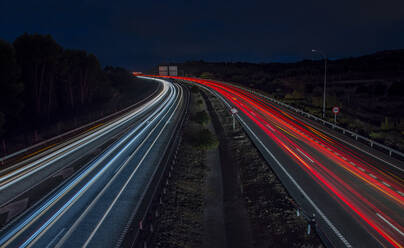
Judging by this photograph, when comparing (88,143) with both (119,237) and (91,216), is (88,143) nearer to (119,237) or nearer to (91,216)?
(91,216)

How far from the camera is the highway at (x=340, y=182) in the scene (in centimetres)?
1137

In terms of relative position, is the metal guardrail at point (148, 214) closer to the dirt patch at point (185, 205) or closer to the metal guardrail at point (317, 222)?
the dirt patch at point (185, 205)

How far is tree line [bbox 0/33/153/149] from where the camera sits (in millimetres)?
36438

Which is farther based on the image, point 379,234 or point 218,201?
point 218,201

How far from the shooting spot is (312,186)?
1617 centimetres

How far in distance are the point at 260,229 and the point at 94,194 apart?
30.3 feet

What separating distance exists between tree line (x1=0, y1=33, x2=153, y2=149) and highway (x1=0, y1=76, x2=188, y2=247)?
49.0ft

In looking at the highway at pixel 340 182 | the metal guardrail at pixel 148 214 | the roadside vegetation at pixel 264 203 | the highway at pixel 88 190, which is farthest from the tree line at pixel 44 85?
the highway at pixel 340 182

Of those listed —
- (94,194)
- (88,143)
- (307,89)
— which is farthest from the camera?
(307,89)

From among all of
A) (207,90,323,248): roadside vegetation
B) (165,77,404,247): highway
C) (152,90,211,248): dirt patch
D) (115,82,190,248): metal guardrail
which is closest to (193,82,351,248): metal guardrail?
(165,77,404,247): highway

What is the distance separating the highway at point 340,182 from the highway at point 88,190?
9119 mm

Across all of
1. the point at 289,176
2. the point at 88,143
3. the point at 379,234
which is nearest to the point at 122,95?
the point at 88,143

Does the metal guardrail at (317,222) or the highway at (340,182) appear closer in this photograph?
the metal guardrail at (317,222)

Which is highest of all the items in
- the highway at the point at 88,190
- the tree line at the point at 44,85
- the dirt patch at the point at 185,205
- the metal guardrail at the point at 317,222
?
the tree line at the point at 44,85
